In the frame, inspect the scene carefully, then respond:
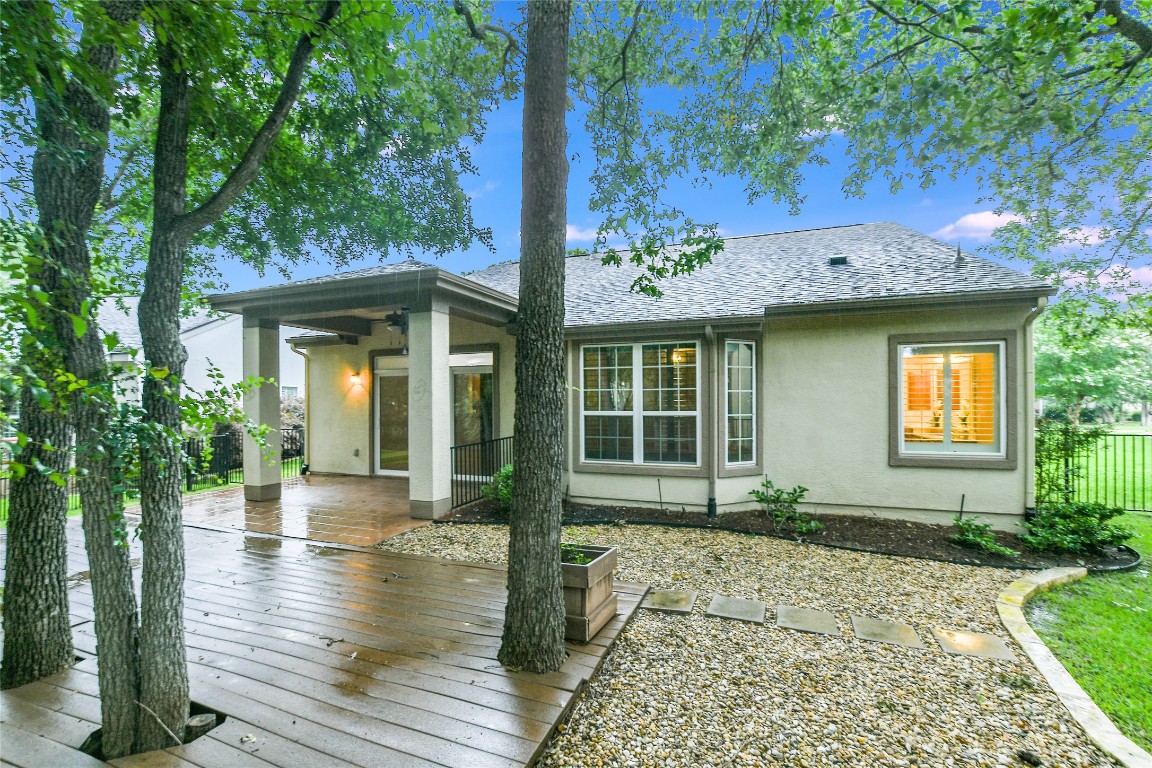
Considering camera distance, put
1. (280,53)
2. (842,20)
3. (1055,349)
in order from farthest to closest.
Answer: (1055,349), (842,20), (280,53)

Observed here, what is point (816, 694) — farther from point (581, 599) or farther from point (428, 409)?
point (428, 409)

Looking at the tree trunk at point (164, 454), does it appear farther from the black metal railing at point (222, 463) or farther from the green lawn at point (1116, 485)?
the green lawn at point (1116, 485)

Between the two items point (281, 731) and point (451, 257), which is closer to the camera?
point (281, 731)

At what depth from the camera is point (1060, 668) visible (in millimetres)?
3111

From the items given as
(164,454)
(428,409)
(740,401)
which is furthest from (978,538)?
(164,454)

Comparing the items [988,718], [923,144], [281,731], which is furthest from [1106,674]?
[281,731]

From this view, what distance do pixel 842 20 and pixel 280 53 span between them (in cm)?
455

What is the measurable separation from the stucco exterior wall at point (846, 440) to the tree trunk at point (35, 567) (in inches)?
221

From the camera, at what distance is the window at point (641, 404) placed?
714 cm

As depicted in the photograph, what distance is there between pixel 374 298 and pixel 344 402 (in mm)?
4226

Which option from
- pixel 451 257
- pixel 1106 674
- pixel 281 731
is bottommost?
pixel 1106 674

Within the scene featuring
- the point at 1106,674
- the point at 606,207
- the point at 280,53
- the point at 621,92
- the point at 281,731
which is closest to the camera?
the point at 281,731

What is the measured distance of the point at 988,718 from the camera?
2.64 m

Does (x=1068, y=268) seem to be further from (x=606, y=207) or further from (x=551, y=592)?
(x=551, y=592)
